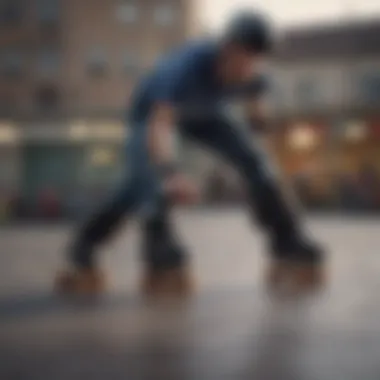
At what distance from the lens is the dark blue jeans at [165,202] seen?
9.55ft

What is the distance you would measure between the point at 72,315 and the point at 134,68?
0.71 metres

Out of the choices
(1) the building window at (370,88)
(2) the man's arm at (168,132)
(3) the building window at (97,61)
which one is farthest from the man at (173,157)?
(1) the building window at (370,88)

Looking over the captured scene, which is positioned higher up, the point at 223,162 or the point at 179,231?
the point at 223,162

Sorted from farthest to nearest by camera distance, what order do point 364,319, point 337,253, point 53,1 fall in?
point 337,253
point 364,319
point 53,1

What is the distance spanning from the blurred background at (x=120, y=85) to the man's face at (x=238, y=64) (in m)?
0.18

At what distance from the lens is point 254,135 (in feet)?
9.95

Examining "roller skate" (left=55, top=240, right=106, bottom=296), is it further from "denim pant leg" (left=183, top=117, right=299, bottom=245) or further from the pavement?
"denim pant leg" (left=183, top=117, right=299, bottom=245)

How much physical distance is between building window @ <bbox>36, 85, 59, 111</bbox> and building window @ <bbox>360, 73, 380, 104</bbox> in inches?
28.9

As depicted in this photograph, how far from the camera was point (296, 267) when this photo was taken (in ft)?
10.5

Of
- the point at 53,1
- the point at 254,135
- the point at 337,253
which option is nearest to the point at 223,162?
the point at 254,135

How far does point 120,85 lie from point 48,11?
0.25m

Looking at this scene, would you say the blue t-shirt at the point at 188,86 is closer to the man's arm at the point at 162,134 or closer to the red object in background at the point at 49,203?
the man's arm at the point at 162,134

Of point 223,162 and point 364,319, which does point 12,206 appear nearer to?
point 223,162

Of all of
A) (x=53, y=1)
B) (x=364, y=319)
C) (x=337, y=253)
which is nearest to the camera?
(x=53, y=1)
